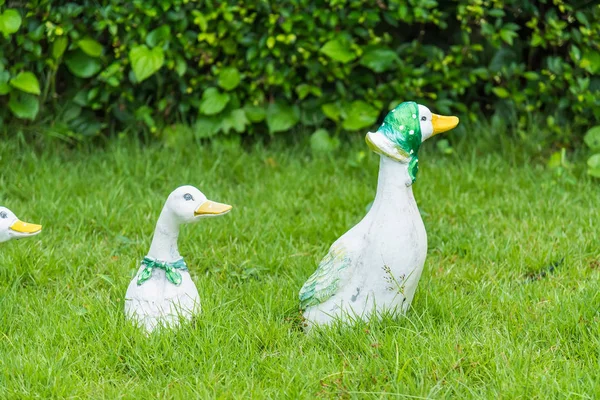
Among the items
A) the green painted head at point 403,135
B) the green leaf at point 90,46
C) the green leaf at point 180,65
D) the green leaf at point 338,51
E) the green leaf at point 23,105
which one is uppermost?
the green painted head at point 403,135

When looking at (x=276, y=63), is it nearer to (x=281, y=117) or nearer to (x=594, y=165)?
(x=281, y=117)

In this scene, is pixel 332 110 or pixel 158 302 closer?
pixel 158 302

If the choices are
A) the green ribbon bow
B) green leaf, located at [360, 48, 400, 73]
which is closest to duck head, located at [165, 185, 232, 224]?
the green ribbon bow

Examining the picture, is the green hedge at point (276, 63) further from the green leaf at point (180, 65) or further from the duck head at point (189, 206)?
the duck head at point (189, 206)

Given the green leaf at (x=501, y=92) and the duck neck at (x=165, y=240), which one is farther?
the green leaf at (x=501, y=92)

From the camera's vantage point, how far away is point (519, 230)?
13.1 ft

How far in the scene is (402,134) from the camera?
113 inches

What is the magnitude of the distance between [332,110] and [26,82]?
1.79 metres

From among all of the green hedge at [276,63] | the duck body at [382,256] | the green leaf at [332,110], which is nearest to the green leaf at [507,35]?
the green hedge at [276,63]

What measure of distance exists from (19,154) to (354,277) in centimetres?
266

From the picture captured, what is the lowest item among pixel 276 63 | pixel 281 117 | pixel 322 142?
pixel 322 142

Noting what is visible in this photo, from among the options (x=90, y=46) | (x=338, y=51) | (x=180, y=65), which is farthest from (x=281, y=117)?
(x=90, y=46)

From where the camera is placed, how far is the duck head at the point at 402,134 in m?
2.87

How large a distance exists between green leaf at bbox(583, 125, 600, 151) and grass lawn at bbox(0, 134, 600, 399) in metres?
0.28
